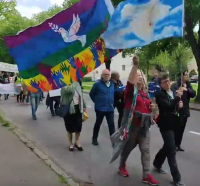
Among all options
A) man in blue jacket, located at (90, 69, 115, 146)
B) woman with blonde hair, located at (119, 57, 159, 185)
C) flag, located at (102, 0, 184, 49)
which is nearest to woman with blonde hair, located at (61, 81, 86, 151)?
man in blue jacket, located at (90, 69, 115, 146)

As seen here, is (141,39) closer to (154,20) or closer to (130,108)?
(154,20)

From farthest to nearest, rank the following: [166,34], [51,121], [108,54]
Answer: [51,121] → [108,54] → [166,34]

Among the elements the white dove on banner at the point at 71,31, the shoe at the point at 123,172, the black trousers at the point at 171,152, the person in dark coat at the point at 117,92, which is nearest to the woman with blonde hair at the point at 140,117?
the black trousers at the point at 171,152

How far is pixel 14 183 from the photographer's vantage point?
4.80 metres

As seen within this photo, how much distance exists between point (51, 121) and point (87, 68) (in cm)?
628

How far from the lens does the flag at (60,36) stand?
15.3ft

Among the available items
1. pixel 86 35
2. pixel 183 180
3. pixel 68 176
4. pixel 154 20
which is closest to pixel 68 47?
pixel 86 35

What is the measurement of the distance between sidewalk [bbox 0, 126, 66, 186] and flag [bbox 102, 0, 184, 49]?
7.19 feet

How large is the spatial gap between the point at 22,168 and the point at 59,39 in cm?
223

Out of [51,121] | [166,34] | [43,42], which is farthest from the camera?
[51,121]

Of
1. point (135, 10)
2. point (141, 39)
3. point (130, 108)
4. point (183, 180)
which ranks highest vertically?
point (135, 10)

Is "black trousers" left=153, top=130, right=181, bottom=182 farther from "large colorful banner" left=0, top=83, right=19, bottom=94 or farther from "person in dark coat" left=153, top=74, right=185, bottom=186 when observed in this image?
"large colorful banner" left=0, top=83, right=19, bottom=94

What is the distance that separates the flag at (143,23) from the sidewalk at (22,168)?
2192 millimetres

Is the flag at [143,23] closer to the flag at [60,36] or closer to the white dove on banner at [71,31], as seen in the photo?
the flag at [60,36]
